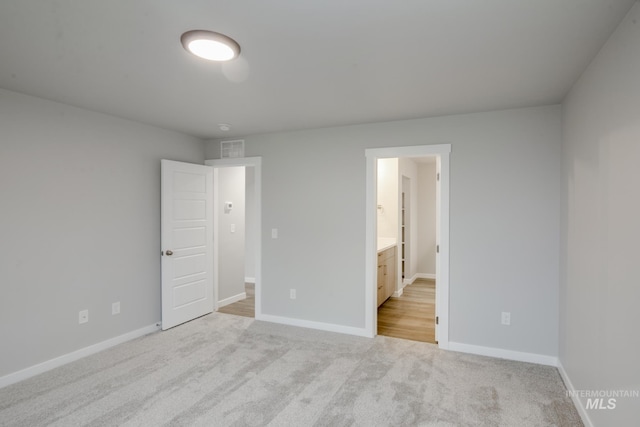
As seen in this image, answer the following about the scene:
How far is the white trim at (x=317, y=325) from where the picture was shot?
3.94 metres

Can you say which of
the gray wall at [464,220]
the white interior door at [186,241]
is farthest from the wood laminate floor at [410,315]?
the white interior door at [186,241]

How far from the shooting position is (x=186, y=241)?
4387 millimetres

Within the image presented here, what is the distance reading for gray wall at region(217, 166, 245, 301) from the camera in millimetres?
5164

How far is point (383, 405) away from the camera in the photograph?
2.51 meters

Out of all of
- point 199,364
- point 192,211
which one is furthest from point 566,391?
point 192,211

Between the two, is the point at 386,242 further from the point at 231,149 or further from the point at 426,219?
the point at 231,149

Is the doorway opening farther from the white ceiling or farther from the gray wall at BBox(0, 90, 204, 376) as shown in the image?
the gray wall at BBox(0, 90, 204, 376)

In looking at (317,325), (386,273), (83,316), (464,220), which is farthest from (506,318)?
(83,316)

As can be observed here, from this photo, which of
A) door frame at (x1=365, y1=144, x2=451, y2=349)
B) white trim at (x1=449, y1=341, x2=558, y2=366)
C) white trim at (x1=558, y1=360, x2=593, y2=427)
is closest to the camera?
white trim at (x1=558, y1=360, x2=593, y2=427)

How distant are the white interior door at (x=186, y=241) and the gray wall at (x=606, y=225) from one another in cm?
406

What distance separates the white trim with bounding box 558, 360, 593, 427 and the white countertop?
240cm

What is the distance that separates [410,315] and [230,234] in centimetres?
293

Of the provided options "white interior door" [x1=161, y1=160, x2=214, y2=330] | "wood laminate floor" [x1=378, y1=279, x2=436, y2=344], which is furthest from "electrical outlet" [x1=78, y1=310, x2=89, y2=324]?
"wood laminate floor" [x1=378, y1=279, x2=436, y2=344]

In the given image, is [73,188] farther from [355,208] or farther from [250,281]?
[250,281]
